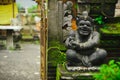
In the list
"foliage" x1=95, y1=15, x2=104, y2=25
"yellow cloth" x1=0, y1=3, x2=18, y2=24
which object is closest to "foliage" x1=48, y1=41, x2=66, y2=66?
"foliage" x1=95, y1=15, x2=104, y2=25

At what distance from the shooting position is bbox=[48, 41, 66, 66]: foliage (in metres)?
7.25

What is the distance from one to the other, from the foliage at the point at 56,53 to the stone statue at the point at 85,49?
95 centimetres

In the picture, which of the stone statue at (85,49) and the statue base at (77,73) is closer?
the statue base at (77,73)

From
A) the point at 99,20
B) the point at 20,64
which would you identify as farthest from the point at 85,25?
the point at 20,64

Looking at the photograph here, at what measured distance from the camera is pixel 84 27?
20.5 feet

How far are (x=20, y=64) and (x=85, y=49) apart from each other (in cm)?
560

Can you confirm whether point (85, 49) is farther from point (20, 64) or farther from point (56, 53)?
point (20, 64)

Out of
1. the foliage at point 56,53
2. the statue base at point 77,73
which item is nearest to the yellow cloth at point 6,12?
the foliage at point 56,53

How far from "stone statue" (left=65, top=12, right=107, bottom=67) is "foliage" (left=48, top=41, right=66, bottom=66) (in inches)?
37.3

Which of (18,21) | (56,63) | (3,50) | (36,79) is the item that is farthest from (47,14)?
(18,21)

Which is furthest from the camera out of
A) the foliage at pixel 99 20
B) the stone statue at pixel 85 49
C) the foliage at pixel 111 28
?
the foliage at pixel 99 20

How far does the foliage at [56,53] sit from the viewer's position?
7254 mm

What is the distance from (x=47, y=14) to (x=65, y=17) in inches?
19.0

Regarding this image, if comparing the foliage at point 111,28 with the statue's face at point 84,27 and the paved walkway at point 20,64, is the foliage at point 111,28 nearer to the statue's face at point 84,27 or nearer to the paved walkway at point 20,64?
the statue's face at point 84,27
